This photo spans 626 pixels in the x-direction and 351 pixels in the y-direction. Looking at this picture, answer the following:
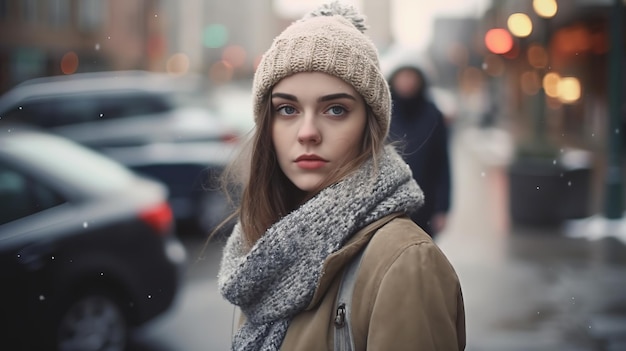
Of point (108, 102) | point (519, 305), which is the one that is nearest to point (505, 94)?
point (108, 102)

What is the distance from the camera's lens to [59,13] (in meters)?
38.5

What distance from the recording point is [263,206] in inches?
78.2

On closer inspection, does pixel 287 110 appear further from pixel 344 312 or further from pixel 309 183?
pixel 344 312

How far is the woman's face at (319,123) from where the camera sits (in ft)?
5.93

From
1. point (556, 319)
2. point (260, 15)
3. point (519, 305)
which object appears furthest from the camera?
point (260, 15)

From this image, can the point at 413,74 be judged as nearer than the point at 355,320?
No

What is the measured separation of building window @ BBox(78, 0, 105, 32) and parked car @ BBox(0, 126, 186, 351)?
1454 inches

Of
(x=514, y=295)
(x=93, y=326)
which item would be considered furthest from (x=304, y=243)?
(x=514, y=295)

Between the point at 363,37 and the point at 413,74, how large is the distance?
3137 mm

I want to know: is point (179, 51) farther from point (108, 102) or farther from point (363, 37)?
point (363, 37)

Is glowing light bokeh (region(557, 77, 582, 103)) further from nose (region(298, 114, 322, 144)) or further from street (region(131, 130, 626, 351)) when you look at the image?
nose (region(298, 114, 322, 144))

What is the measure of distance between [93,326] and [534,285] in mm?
4359

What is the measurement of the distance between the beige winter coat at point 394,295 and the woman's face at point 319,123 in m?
0.20

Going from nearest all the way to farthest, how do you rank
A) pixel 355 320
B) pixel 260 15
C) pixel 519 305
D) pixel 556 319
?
pixel 355 320 < pixel 556 319 < pixel 519 305 < pixel 260 15
